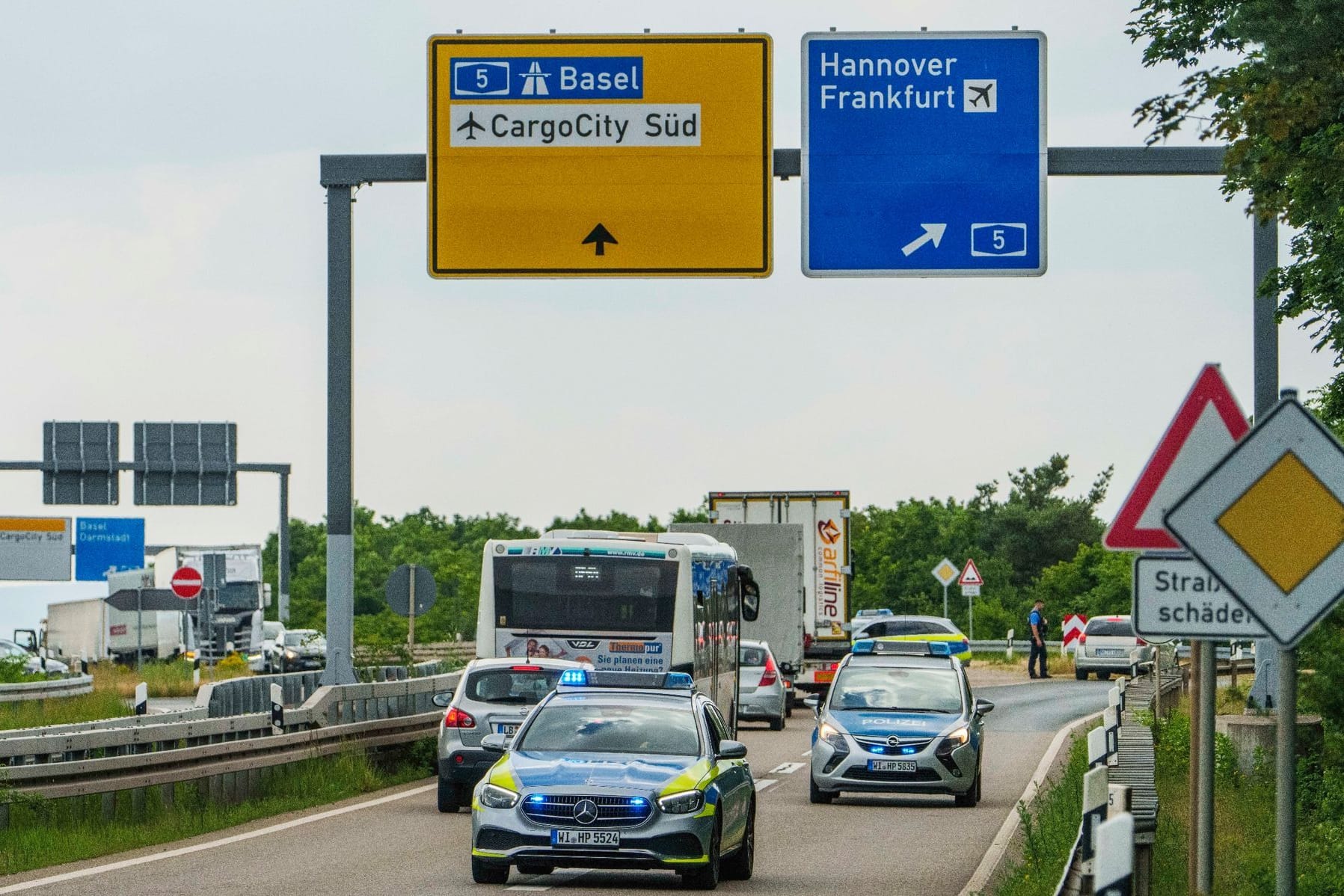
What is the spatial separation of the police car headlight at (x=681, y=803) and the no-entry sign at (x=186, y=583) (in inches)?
1172

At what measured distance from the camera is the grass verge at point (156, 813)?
17.2m

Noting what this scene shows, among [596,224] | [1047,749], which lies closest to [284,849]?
[596,224]

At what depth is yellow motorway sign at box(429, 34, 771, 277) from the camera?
1897 centimetres

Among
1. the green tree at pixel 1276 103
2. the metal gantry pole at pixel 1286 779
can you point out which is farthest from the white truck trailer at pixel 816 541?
the metal gantry pole at pixel 1286 779

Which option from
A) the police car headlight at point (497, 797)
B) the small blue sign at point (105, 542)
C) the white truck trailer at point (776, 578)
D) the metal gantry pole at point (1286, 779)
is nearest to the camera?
the metal gantry pole at point (1286, 779)

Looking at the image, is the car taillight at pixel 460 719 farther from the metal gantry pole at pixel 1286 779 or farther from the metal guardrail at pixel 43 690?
the metal guardrail at pixel 43 690

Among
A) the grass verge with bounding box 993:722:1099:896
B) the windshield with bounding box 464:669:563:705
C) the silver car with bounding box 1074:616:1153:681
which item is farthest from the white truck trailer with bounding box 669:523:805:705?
the grass verge with bounding box 993:722:1099:896

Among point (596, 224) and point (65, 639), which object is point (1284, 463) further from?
point (65, 639)

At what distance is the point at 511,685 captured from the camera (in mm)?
21891

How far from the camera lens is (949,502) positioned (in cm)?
14962

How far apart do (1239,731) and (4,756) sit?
11023mm

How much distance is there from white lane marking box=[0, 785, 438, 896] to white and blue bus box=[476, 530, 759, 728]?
268 cm

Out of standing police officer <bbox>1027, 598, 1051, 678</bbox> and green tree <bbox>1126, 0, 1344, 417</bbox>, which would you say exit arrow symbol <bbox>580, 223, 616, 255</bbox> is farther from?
standing police officer <bbox>1027, 598, 1051, 678</bbox>

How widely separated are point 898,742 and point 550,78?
25.8ft
